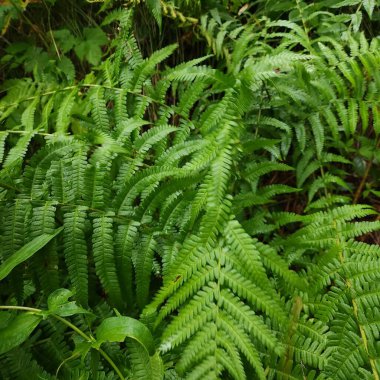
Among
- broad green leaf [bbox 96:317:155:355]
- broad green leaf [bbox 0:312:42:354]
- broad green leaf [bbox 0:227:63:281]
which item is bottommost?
broad green leaf [bbox 96:317:155:355]

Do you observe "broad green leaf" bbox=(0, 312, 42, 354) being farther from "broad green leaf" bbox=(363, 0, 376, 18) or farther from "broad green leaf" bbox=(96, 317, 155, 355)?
"broad green leaf" bbox=(363, 0, 376, 18)

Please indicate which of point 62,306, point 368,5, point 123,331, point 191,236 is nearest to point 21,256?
point 62,306

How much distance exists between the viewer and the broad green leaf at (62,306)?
1.28 m

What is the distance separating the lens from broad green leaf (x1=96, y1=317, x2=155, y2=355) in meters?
1.24

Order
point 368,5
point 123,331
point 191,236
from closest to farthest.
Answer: point 123,331 < point 191,236 < point 368,5

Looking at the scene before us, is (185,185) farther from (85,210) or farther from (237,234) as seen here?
(85,210)

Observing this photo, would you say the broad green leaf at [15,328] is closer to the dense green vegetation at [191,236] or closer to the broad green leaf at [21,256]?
the dense green vegetation at [191,236]

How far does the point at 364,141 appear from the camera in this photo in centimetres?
235

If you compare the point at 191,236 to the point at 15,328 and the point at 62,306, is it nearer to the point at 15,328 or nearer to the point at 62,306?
the point at 62,306

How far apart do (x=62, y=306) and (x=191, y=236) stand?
0.53 m

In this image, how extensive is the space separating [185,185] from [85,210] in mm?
466

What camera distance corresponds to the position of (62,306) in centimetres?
133

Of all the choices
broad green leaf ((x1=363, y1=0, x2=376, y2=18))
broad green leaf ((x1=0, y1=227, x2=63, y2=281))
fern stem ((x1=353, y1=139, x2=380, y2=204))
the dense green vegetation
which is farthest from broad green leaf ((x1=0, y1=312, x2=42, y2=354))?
broad green leaf ((x1=363, y1=0, x2=376, y2=18))

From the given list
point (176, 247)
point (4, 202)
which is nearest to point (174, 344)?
point (176, 247)
